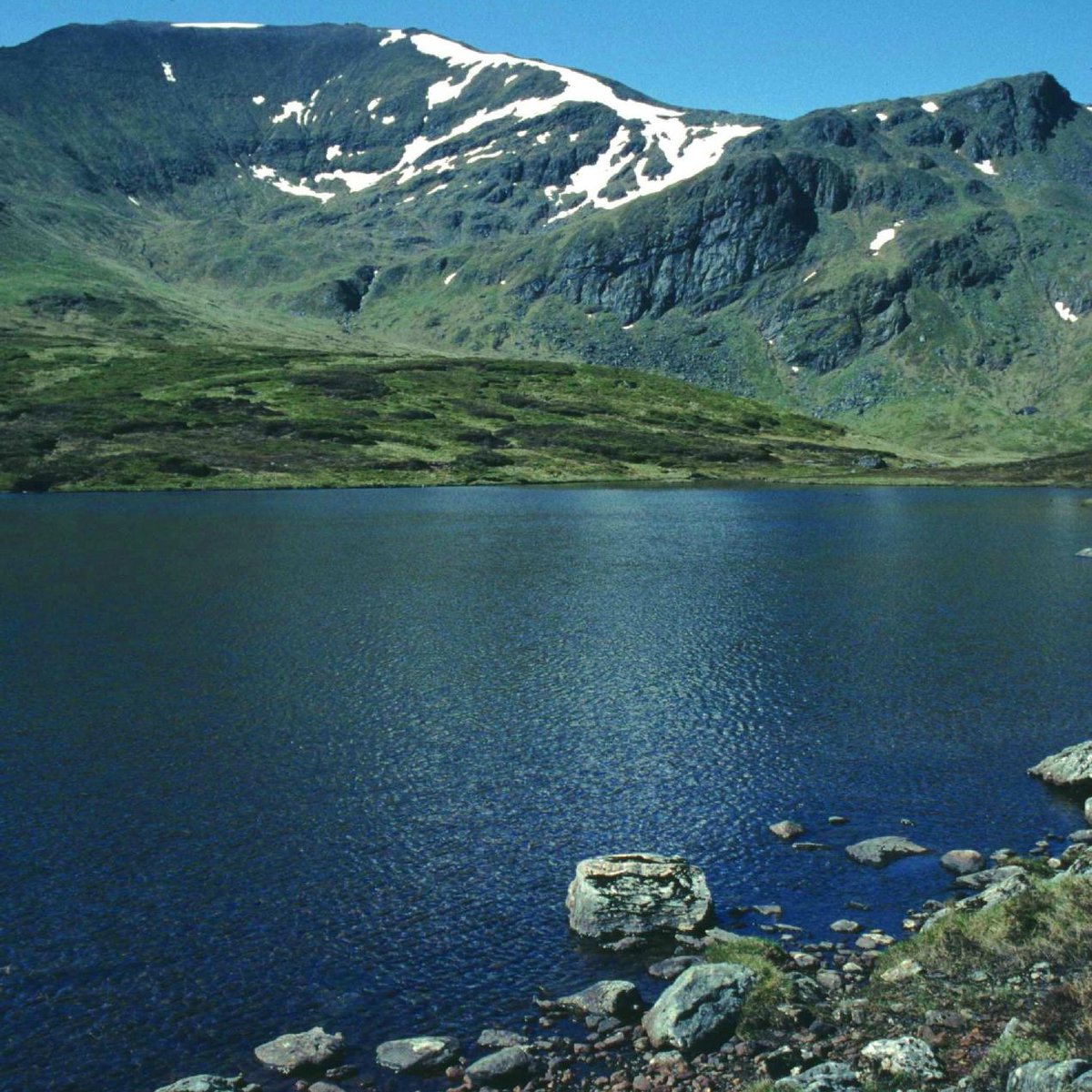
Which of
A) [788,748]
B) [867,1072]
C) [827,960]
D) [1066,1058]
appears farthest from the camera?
[788,748]

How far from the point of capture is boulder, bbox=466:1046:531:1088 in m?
18.9

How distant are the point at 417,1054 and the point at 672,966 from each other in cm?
633

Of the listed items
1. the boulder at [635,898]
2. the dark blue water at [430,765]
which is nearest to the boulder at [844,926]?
the dark blue water at [430,765]

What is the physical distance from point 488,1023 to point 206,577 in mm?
67240

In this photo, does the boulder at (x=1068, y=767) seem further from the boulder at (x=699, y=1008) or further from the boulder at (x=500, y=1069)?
the boulder at (x=500, y=1069)

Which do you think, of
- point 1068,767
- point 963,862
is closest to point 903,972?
point 963,862

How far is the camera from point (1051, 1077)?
52.0 ft

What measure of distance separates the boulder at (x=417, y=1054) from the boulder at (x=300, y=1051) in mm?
949

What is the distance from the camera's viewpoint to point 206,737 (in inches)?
1588

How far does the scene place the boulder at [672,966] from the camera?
22.8m

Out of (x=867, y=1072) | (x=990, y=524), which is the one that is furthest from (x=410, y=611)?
(x=990, y=524)

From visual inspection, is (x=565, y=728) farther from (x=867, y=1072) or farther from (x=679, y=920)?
(x=867, y=1072)

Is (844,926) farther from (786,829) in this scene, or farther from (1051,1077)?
(1051,1077)

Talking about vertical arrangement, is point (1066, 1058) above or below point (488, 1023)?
above
